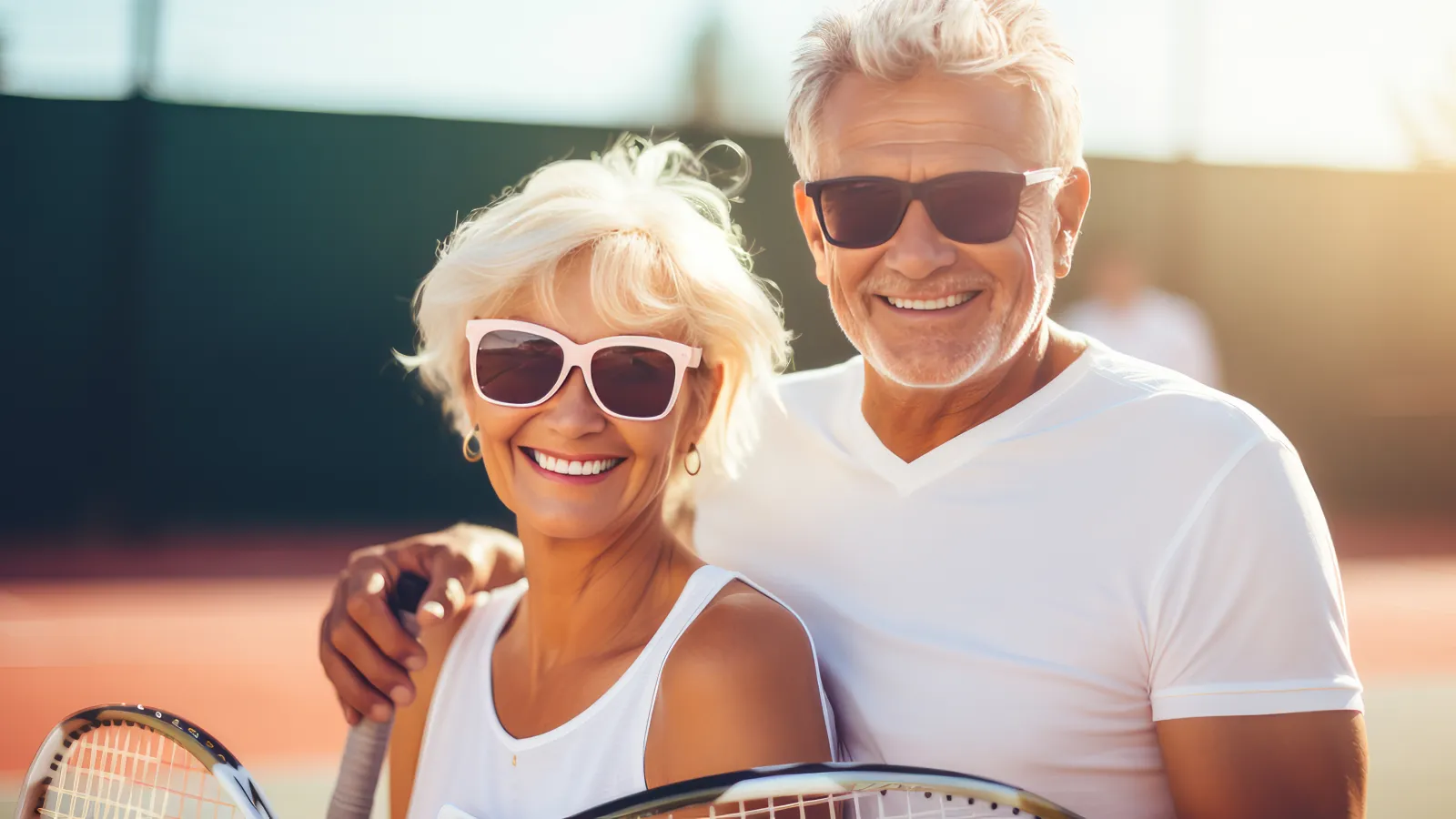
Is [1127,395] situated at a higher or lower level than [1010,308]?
lower

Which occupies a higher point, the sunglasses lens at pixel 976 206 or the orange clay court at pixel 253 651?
the sunglasses lens at pixel 976 206

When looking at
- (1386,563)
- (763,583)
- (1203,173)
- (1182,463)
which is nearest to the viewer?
(1182,463)

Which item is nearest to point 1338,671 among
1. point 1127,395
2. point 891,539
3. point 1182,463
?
point 1182,463

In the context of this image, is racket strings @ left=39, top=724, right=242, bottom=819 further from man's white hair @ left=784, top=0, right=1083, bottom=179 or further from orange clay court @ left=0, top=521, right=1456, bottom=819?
orange clay court @ left=0, top=521, right=1456, bottom=819

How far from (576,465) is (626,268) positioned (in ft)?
1.03

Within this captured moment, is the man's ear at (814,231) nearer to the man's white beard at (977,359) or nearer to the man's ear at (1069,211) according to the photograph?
the man's white beard at (977,359)

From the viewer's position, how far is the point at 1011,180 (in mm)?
2041

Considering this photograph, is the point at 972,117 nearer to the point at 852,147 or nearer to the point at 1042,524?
the point at 852,147

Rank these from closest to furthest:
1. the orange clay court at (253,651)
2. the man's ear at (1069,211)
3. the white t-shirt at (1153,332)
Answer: the man's ear at (1069,211) → the orange clay court at (253,651) → the white t-shirt at (1153,332)

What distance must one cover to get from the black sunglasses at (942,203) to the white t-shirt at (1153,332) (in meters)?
5.59

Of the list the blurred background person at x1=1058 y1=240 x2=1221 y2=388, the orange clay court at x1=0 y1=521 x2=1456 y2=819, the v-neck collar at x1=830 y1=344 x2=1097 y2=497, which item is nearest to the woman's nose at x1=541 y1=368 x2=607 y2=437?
the v-neck collar at x1=830 y1=344 x2=1097 y2=497

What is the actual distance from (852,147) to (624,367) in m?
0.59

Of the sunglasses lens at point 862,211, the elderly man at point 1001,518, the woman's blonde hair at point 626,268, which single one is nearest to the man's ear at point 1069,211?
the elderly man at point 1001,518

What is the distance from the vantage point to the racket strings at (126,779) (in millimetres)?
1708
